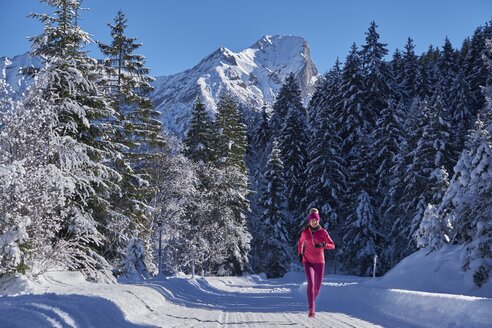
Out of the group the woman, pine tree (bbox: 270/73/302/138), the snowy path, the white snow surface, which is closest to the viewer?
the snowy path

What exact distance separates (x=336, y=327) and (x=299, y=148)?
4133cm

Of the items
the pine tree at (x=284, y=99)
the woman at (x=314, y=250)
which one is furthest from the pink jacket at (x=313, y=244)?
the pine tree at (x=284, y=99)

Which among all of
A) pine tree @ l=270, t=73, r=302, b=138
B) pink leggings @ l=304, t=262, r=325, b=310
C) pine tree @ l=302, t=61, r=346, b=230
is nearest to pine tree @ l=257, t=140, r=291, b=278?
pine tree @ l=302, t=61, r=346, b=230

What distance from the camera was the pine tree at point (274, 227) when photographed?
41219 millimetres

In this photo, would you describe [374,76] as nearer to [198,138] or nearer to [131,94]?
[198,138]

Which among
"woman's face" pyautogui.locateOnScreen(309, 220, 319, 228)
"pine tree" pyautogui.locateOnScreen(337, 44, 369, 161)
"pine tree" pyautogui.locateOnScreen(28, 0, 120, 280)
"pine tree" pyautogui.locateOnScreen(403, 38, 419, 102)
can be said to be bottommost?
"woman's face" pyautogui.locateOnScreen(309, 220, 319, 228)

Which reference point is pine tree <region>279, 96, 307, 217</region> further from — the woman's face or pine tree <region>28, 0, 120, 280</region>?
the woman's face

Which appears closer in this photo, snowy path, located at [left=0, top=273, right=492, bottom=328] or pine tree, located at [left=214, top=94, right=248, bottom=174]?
snowy path, located at [left=0, top=273, right=492, bottom=328]

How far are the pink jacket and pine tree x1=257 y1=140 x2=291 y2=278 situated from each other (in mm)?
32118

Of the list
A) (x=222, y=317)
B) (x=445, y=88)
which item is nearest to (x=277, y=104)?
(x=445, y=88)

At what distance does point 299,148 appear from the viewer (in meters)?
A: 48.2

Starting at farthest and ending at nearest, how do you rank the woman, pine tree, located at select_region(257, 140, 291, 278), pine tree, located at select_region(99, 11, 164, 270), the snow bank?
pine tree, located at select_region(257, 140, 291, 278), pine tree, located at select_region(99, 11, 164, 270), the snow bank, the woman

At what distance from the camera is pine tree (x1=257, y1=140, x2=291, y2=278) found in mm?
41219

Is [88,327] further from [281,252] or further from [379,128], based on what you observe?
[379,128]
